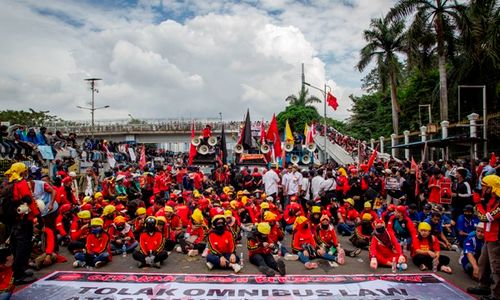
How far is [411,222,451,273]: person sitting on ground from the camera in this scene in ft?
24.0

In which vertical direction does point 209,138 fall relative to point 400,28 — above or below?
below

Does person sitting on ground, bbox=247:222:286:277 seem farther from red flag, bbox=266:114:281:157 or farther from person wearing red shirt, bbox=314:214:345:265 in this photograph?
red flag, bbox=266:114:281:157

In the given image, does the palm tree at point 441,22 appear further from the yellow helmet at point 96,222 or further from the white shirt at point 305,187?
the yellow helmet at point 96,222

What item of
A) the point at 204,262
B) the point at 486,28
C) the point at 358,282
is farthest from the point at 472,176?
the point at 486,28

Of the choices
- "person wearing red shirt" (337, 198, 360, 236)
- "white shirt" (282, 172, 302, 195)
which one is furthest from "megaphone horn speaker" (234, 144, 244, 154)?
"person wearing red shirt" (337, 198, 360, 236)

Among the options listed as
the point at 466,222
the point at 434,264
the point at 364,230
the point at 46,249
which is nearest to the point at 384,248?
the point at 434,264

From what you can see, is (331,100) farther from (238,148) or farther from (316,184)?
(316,184)

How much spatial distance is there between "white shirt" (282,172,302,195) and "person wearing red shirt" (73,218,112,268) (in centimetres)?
586

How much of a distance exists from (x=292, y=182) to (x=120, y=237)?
5.48 m

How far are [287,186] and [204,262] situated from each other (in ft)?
15.9

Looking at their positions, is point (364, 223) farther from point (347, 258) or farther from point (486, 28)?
point (486, 28)

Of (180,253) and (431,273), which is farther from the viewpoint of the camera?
(180,253)

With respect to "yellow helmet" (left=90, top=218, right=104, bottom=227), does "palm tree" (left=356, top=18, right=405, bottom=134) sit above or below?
above

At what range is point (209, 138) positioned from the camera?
67.8 feet
